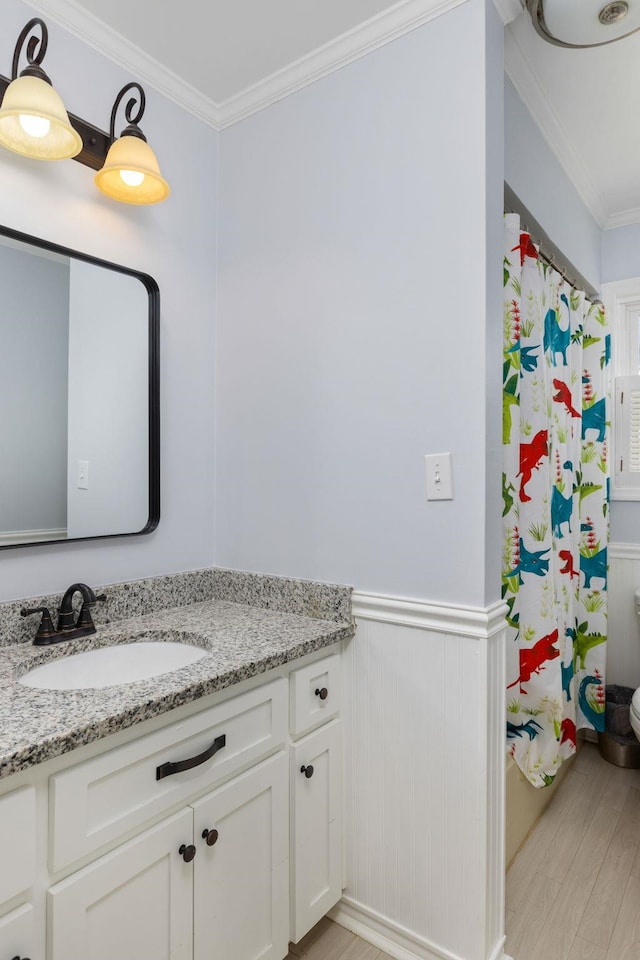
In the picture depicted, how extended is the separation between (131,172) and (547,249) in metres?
1.61

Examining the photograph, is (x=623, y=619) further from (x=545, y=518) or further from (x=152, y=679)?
(x=152, y=679)

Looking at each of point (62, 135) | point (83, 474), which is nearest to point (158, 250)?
point (62, 135)

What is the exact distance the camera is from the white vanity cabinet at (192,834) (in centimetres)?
89

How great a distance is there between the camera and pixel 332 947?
59.7 inches

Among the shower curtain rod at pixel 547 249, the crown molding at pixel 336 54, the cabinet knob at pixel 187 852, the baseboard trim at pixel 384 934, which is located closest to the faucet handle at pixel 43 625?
the cabinet knob at pixel 187 852

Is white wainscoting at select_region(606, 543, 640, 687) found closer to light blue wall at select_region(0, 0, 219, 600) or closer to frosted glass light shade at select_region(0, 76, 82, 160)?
light blue wall at select_region(0, 0, 219, 600)

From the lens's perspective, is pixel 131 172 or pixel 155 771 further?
pixel 131 172

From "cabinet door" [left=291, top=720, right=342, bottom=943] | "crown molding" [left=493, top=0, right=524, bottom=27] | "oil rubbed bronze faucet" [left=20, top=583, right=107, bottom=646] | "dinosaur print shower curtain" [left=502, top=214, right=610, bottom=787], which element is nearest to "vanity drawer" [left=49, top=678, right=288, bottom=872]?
"cabinet door" [left=291, top=720, right=342, bottom=943]

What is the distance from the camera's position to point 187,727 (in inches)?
44.2

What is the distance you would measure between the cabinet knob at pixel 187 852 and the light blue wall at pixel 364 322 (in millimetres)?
743

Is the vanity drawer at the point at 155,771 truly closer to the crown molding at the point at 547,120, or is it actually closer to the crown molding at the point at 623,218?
the crown molding at the point at 547,120

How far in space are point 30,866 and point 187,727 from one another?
1.08 feet

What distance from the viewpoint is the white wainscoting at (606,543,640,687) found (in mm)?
2729

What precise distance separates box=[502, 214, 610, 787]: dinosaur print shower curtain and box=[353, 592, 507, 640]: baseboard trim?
443 mm
